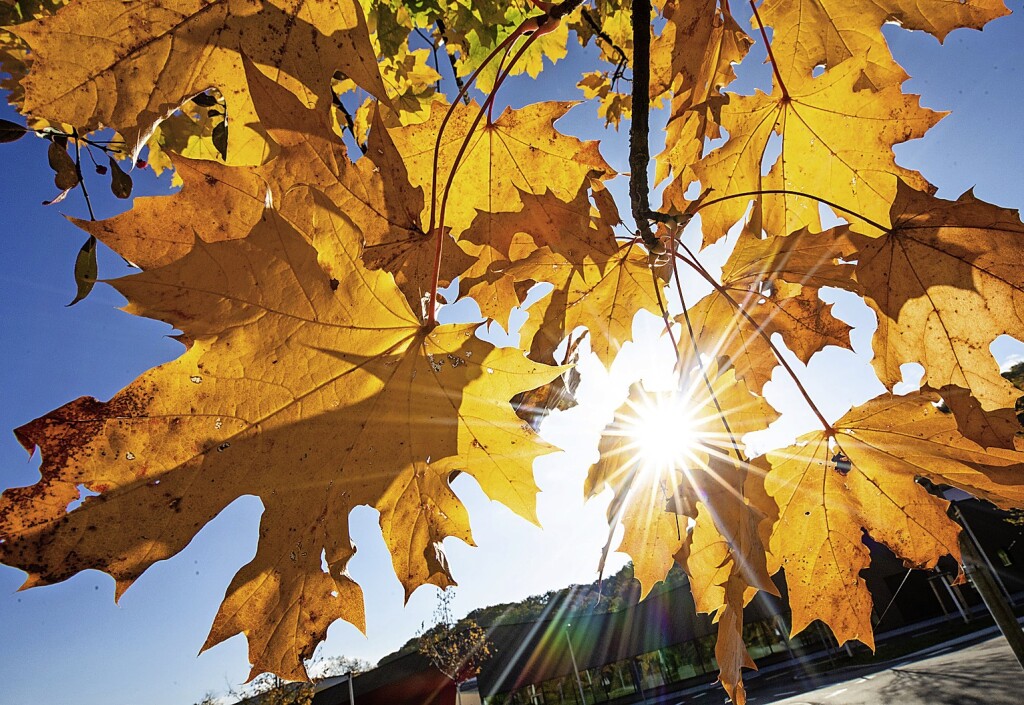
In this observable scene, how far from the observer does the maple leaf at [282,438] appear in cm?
62

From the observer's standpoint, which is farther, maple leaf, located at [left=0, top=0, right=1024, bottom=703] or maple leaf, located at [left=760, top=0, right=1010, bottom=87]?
maple leaf, located at [left=760, top=0, right=1010, bottom=87]

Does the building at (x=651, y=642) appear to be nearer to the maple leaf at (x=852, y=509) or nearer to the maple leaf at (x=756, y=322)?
the maple leaf at (x=852, y=509)

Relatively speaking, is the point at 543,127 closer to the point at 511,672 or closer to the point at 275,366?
the point at 275,366

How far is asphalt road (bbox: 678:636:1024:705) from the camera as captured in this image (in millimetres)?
11398

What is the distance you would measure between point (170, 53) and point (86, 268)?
28.5 inches

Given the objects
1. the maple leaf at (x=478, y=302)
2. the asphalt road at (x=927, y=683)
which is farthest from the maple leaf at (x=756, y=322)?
the asphalt road at (x=927, y=683)

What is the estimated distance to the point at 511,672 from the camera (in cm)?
2875

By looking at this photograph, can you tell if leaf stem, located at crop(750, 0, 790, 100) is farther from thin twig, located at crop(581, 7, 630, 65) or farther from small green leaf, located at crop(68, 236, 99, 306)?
small green leaf, located at crop(68, 236, 99, 306)

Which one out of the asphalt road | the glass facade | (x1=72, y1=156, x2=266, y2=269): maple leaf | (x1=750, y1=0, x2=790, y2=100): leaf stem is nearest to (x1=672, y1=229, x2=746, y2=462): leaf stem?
(x1=750, y1=0, x2=790, y2=100): leaf stem

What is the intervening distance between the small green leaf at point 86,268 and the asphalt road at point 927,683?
14.9m

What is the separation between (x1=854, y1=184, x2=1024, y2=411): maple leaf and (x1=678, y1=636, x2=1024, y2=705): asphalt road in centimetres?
1379

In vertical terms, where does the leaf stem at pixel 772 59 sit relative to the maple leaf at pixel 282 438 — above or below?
above

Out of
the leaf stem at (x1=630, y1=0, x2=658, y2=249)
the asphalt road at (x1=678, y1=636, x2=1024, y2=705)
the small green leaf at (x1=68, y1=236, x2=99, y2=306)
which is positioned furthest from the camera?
the asphalt road at (x1=678, y1=636, x2=1024, y2=705)

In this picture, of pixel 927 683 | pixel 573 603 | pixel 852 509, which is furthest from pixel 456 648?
pixel 852 509
